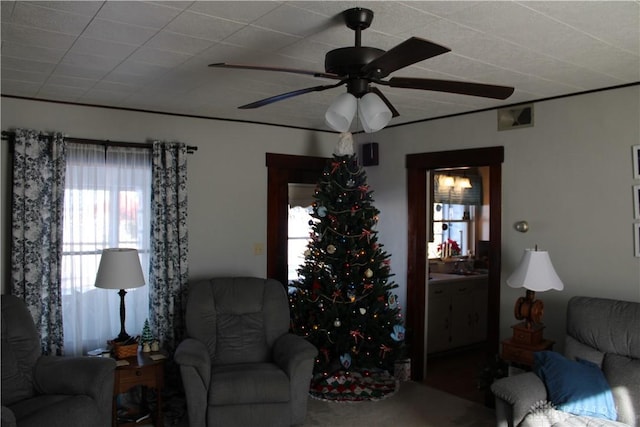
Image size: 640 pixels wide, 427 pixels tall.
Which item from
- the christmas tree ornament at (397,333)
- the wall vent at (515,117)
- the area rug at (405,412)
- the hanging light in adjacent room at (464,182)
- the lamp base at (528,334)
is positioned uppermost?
the wall vent at (515,117)

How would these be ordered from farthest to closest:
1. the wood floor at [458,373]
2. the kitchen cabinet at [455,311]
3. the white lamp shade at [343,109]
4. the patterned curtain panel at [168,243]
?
the kitchen cabinet at [455,311] < the wood floor at [458,373] < the patterned curtain panel at [168,243] < the white lamp shade at [343,109]

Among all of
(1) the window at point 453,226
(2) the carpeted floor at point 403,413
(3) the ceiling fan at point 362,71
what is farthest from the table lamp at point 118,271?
(1) the window at point 453,226

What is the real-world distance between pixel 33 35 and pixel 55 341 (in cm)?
247

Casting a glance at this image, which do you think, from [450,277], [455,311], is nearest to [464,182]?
[450,277]

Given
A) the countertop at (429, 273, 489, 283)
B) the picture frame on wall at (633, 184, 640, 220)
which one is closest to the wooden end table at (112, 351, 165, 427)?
the countertop at (429, 273, 489, 283)

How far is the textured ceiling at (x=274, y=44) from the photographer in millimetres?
2299

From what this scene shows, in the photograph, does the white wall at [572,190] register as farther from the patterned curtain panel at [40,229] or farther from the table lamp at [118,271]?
the patterned curtain panel at [40,229]

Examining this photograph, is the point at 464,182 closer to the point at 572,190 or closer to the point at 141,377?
the point at 572,190

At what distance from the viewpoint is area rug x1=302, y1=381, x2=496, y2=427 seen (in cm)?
405

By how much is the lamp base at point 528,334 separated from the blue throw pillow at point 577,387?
1.68 feet

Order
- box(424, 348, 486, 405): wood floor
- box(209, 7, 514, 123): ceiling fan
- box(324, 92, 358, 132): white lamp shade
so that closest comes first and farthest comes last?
box(209, 7, 514, 123): ceiling fan < box(324, 92, 358, 132): white lamp shade < box(424, 348, 486, 405): wood floor

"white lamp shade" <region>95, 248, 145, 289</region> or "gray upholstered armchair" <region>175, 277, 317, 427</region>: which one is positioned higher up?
"white lamp shade" <region>95, 248, 145, 289</region>

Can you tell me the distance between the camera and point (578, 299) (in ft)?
11.9

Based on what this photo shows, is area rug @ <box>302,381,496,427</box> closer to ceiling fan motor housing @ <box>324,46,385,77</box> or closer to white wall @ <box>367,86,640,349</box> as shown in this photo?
white wall @ <box>367,86,640,349</box>
